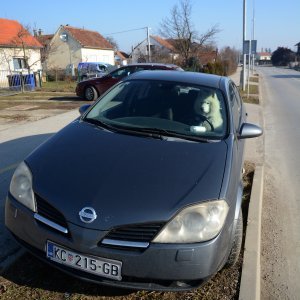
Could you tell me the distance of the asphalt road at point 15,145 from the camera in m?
3.62

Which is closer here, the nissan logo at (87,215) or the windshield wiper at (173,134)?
the nissan logo at (87,215)

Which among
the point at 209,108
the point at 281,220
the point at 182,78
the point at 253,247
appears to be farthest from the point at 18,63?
the point at 253,247

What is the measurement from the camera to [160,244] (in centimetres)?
254

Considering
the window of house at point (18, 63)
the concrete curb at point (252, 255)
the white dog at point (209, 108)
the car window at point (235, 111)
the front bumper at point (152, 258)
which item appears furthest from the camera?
the window of house at point (18, 63)

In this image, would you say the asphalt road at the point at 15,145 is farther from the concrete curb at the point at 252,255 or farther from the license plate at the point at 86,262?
the concrete curb at the point at 252,255

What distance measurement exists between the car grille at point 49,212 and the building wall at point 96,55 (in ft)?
160

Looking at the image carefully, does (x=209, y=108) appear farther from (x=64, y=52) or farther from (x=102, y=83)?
(x=64, y=52)

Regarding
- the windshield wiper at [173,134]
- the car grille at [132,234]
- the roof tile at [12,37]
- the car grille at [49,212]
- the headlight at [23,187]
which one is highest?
the roof tile at [12,37]

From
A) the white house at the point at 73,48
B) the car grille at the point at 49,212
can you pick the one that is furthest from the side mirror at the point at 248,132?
the white house at the point at 73,48

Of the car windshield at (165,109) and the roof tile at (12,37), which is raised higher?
the roof tile at (12,37)

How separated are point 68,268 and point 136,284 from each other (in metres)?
0.48

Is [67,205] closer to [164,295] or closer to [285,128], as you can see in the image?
[164,295]

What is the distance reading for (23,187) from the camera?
9.74ft

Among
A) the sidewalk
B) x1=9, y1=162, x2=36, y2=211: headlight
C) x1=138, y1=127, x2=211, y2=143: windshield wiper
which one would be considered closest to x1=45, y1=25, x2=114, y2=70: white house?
the sidewalk
